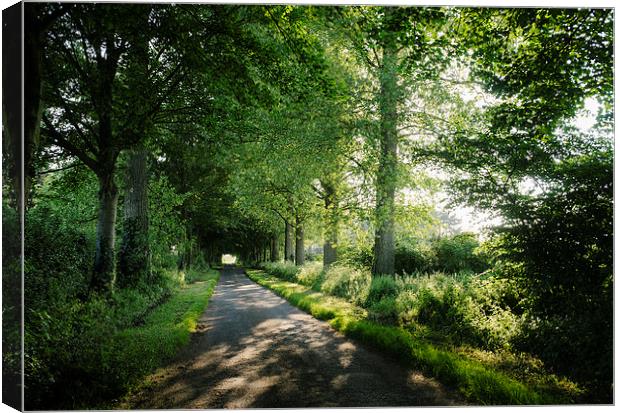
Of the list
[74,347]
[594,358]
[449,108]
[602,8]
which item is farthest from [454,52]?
[74,347]

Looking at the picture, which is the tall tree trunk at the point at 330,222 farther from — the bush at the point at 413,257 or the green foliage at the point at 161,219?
the green foliage at the point at 161,219

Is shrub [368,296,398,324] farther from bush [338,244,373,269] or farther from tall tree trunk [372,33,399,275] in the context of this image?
bush [338,244,373,269]

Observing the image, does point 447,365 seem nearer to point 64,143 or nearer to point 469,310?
point 469,310

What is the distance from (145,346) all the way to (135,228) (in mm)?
6927

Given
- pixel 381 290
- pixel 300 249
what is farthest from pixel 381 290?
pixel 300 249

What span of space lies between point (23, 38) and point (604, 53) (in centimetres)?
855

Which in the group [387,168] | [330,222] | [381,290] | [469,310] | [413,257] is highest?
[387,168]

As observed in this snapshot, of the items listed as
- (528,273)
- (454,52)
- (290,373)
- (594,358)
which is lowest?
(290,373)

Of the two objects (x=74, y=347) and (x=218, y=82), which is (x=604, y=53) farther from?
(x=74, y=347)

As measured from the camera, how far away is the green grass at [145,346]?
16.6ft

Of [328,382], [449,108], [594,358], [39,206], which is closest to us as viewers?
[594,358]

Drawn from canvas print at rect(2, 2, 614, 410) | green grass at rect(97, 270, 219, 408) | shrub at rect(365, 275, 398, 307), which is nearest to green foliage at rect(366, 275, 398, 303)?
shrub at rect(365, 275, 398, 307)

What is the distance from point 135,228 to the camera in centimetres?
1241

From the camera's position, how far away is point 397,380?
213 inches
